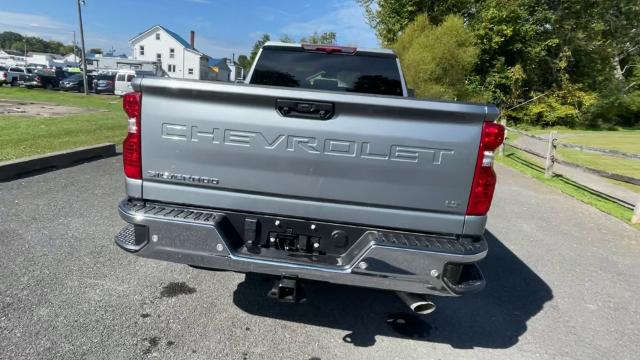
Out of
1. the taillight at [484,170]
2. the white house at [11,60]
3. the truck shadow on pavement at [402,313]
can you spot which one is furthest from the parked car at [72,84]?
the white house at [11,60]

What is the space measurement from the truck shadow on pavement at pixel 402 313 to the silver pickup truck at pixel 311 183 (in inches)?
27.6

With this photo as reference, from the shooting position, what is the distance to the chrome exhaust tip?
2.79 m

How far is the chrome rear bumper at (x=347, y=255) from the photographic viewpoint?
2.54 meters

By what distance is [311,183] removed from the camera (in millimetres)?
2656

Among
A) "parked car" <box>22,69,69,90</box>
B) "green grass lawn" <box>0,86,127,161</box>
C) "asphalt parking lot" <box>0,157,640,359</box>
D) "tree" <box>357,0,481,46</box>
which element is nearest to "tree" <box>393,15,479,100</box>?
"tree" <box>357,0,481,46</box>

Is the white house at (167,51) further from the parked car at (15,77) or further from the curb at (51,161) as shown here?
the curb at (51,161)

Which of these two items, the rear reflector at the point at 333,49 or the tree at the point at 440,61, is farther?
the tree at the point at 440,61

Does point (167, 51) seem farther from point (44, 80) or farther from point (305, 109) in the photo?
point (305, 109)

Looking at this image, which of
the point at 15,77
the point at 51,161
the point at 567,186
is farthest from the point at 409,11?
the point at 15,77

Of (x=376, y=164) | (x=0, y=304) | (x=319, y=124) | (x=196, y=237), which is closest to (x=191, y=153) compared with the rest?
(x=196, y=237)

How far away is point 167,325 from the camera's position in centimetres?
308

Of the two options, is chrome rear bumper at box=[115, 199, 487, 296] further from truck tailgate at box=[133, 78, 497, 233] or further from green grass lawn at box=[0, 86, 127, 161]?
green grass lawn at box=[0, 86, 127, 161]

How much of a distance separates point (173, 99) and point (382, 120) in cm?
131

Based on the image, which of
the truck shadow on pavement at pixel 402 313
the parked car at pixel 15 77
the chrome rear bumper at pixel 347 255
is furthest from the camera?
the parked car at pixel 15 77
